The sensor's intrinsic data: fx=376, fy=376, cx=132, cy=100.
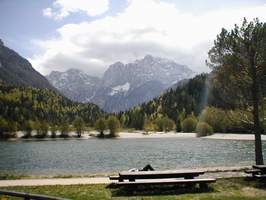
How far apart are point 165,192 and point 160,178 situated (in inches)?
82.3

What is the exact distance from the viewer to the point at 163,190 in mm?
22828

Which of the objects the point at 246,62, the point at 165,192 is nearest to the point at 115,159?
the point at 246,62

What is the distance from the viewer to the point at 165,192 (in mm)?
22203

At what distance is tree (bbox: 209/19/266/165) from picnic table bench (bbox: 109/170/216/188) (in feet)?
33.3

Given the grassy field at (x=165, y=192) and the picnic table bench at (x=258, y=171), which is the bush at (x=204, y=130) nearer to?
the picnic table bench at (x=258, y=171)

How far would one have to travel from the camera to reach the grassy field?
67.9ft

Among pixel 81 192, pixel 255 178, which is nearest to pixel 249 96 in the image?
pixel 255 178

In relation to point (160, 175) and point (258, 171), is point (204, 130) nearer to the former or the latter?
point (258, 171)

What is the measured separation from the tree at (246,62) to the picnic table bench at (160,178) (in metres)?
10.2

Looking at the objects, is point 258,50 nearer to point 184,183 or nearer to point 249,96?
point 249,96

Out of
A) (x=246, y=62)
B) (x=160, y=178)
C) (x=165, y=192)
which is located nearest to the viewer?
(x=165, y=192)

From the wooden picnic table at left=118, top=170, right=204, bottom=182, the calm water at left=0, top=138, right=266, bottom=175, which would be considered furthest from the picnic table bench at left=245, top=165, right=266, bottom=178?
the calm water at left=0, top=138, right=266, bottom=175

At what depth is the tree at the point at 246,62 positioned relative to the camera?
30.8m

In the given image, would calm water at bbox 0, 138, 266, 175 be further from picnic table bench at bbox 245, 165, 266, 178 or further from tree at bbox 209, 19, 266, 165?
picnic table bench at bbox 245, 165, 266, 178
